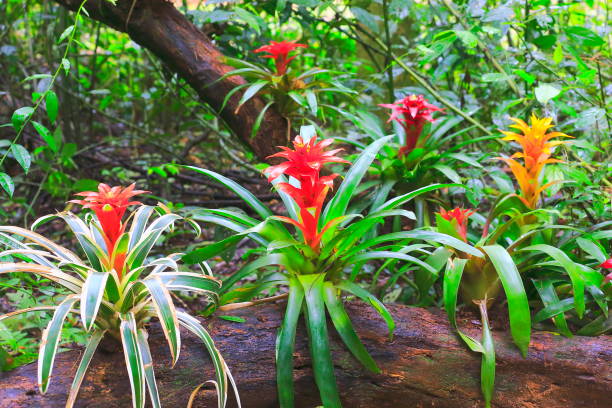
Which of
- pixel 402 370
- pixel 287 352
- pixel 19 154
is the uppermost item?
pixel 19 154

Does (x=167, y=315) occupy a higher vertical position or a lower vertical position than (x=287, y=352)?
higher

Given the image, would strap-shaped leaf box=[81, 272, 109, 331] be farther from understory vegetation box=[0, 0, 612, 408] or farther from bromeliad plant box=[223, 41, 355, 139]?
bromeliad plant box=[223, 41, 355, 139]

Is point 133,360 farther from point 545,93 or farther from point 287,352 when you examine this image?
point 545,93

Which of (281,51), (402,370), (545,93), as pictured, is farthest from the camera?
(281,51)

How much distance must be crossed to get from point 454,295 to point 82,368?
1.05m

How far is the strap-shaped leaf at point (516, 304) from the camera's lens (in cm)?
147

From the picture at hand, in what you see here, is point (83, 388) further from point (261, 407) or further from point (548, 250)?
point (548, 250)

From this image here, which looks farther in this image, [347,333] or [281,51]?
[281,51]

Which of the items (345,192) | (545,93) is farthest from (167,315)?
(545,93)

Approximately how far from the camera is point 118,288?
139 centimetres

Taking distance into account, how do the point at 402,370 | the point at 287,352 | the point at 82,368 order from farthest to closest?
the point at 402,370, the point at 287,352, the point at 82,368

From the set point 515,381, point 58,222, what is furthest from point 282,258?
point 58,222

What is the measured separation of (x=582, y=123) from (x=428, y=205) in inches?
28.7

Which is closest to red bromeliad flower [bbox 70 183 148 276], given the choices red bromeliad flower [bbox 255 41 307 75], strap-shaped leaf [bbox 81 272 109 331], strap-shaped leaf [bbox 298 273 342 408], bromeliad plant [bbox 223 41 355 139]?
strap-shaped leaf [bbox 81 272 109 331]
